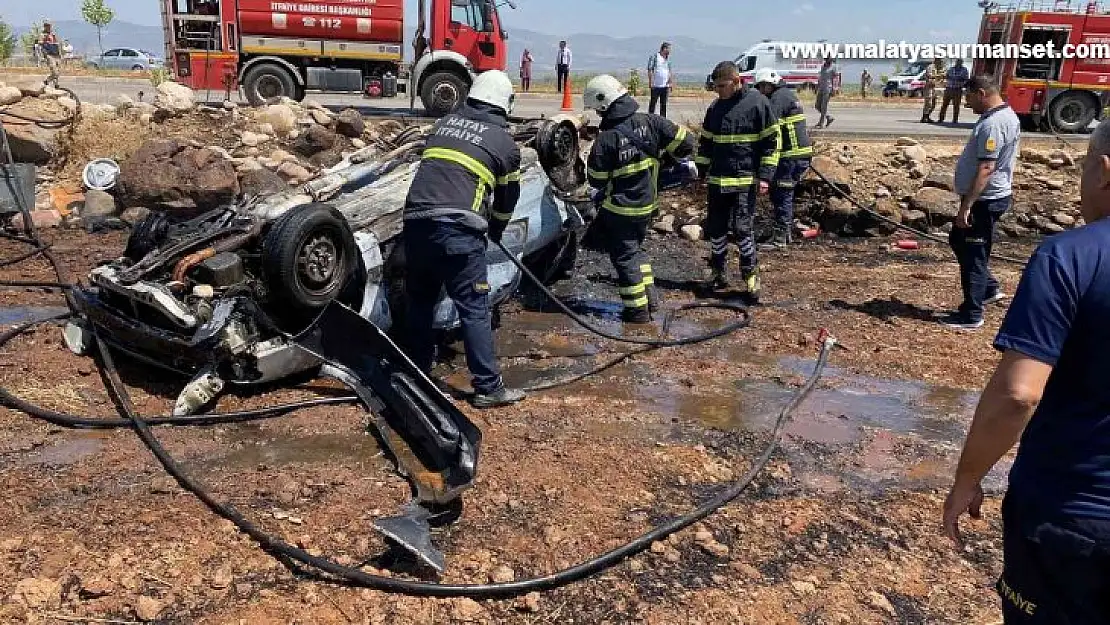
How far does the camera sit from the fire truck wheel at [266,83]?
15.0 m

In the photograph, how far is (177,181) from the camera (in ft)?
26.6

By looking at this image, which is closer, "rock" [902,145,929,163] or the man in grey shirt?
the man in grey shirt

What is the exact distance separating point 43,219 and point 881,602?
8.73m

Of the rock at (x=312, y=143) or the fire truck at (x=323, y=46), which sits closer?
the rock at (x=312, y=143)

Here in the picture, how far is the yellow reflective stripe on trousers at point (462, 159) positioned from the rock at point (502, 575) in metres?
2.28

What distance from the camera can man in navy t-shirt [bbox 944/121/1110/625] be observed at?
67.5 inches

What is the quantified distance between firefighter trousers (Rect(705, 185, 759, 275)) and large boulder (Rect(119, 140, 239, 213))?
4.78 m

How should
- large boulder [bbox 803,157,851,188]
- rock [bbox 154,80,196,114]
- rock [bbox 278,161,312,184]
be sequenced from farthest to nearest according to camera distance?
A: rock [bbox 154,80,196,114], large boulder [bbox 803,157,851,188], rock [bbox 278,161,312,184]

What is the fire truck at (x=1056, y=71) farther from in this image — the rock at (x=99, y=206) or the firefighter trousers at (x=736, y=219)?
the rock at (x=99, y=206)

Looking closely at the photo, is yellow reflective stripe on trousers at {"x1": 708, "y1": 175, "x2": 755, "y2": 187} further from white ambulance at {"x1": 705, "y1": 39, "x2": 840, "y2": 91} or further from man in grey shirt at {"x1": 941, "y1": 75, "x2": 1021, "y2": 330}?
white ambulance at {"x1": 705, "y1": 39, "x2": 840, "y2": 91}

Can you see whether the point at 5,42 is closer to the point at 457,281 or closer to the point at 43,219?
the point at 43,219

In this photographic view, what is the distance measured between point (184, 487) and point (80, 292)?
1.78 metres

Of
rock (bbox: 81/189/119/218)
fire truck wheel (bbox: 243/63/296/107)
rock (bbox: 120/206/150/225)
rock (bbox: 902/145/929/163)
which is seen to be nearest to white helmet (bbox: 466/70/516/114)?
rock (bbox: 120/206/150/225)

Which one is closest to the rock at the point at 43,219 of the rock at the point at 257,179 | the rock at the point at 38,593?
the rock at the point at 257,179
